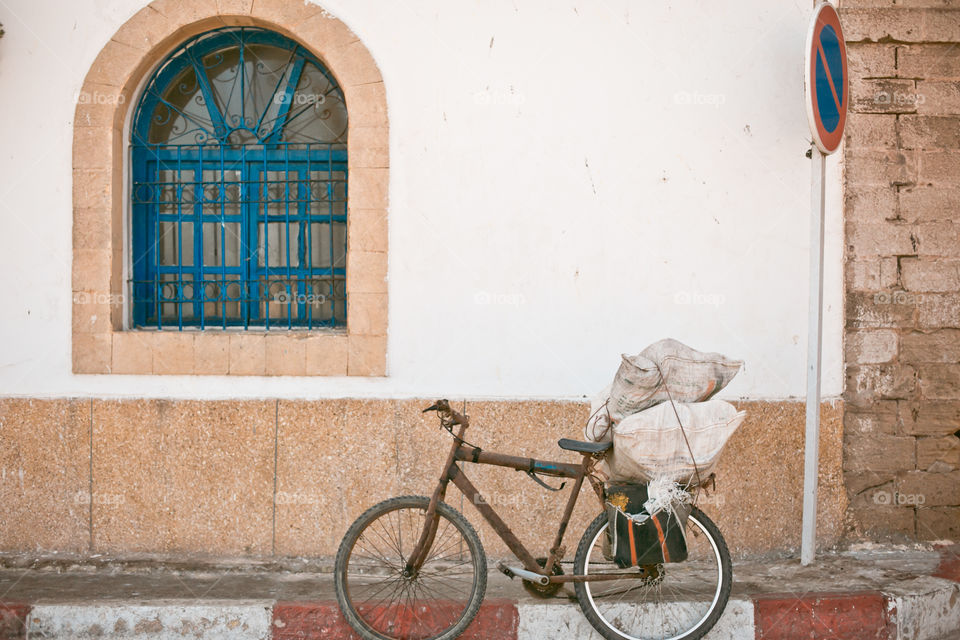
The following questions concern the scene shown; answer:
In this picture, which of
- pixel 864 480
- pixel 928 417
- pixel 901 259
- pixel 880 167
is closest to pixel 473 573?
pixel 864 480

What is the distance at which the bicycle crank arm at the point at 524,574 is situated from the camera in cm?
359

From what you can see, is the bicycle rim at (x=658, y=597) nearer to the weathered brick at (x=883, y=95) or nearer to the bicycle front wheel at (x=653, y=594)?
the bicycle front wheel at (x=653, y=594)

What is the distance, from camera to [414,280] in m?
4.66

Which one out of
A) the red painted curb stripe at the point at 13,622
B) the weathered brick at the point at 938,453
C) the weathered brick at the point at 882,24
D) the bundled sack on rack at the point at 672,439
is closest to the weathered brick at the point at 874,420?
the weathered brick at the point at 938,453

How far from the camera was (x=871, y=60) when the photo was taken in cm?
472

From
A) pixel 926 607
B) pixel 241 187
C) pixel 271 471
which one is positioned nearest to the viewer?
pixel 926 607

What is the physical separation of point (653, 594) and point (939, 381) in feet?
7.73

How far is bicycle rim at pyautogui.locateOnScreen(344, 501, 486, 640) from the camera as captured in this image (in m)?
3.61

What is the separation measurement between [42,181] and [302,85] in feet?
5.22

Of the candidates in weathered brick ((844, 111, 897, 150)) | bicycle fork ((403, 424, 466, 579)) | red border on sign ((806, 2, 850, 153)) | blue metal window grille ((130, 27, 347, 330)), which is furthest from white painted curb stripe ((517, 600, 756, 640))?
weathered brick ((844, 111, 897, 150))

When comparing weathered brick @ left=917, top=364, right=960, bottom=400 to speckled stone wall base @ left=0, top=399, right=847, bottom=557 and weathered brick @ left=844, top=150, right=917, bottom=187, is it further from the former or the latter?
weathered brick @ left=844, top=150, right=917, bottom=187

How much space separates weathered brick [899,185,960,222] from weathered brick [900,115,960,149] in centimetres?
25

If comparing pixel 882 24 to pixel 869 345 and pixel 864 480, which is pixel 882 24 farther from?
pixel 864 480

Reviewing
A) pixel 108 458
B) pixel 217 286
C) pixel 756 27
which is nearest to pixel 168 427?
pixel 108 458
